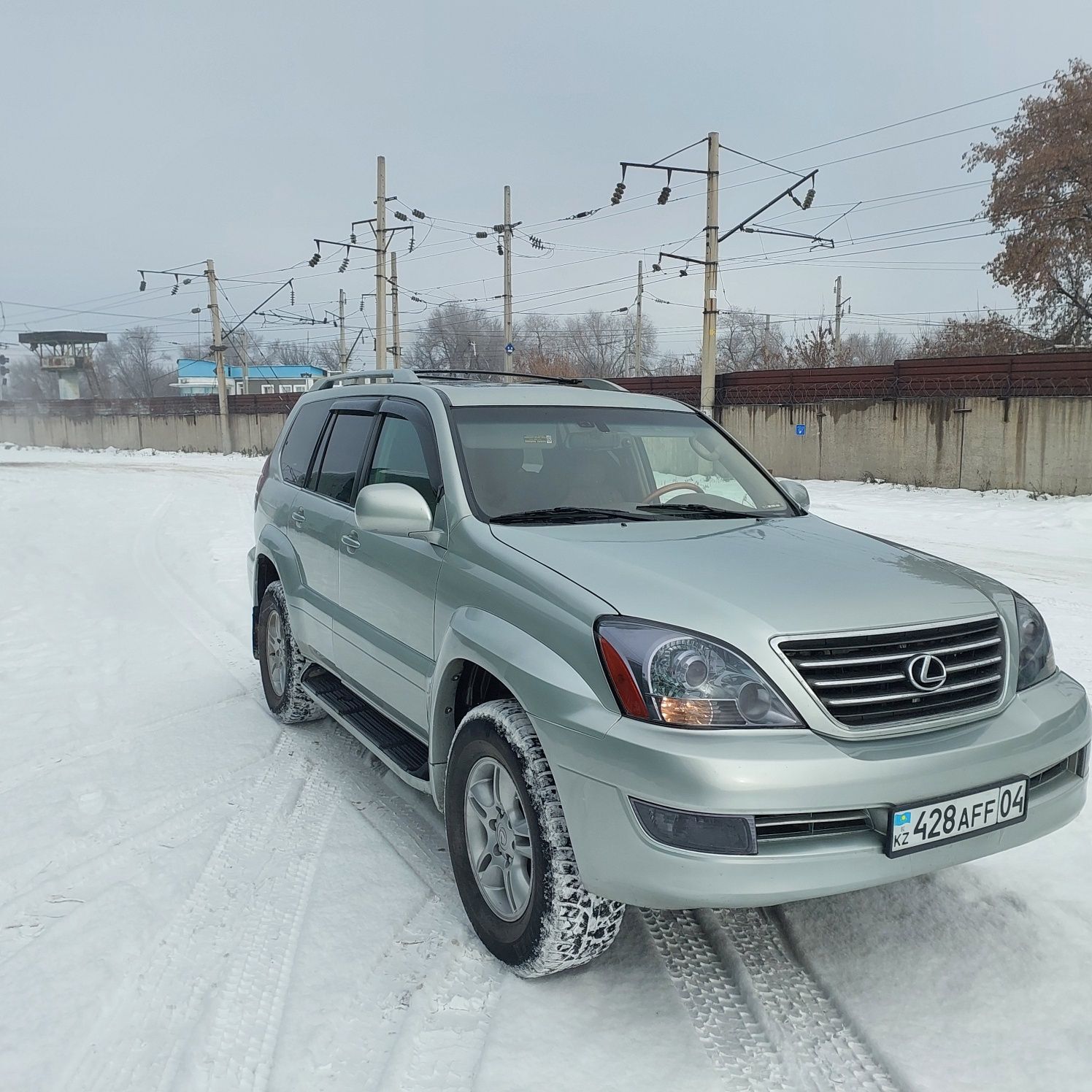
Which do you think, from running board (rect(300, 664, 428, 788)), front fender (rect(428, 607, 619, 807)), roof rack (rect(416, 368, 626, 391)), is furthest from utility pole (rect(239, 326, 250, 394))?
front fender (rect(428, 607, 619, 807))

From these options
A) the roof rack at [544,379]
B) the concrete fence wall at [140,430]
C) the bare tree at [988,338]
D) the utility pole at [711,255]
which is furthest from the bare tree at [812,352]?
the roof rack at [544,379]

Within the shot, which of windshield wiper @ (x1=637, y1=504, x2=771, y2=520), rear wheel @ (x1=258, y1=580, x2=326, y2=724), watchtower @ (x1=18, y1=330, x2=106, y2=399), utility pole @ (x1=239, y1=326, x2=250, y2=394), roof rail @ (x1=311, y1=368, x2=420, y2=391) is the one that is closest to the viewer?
windshield wiper @ (x1=637, y1=504, x2=771, y2=520)

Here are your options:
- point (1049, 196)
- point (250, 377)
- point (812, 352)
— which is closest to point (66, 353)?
point (250, 377)

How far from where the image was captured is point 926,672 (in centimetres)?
249

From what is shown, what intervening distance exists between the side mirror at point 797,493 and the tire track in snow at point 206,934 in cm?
256

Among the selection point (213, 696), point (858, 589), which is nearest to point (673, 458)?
point (858, 589)

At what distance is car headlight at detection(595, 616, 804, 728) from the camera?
7.73ft

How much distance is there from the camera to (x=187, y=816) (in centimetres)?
395

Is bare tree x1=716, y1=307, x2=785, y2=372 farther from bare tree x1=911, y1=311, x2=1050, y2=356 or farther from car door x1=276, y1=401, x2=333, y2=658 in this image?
car door x1=276, y1=401, x2=333, y2=658

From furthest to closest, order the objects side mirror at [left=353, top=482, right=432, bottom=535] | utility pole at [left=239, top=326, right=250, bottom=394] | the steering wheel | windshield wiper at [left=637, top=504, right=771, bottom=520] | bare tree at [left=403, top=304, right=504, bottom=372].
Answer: bare tree at [left=403, top=304, right=504, bottom=372] → utility pole at [left=239, top=326, right=250, bottom=394] → the steering wheel → windshield wiper at [left=637, top=504, right=771, bottom=520] → side mirror at [left=353, top=482, right=432, bottom=535]

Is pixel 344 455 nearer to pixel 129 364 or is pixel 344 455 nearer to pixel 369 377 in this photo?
pixel 369 377

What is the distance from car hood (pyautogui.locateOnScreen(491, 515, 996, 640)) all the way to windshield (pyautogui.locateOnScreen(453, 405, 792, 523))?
0.82ft

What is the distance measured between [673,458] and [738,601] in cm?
156

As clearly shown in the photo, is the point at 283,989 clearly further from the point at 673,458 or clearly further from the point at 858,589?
the point at 673,458
